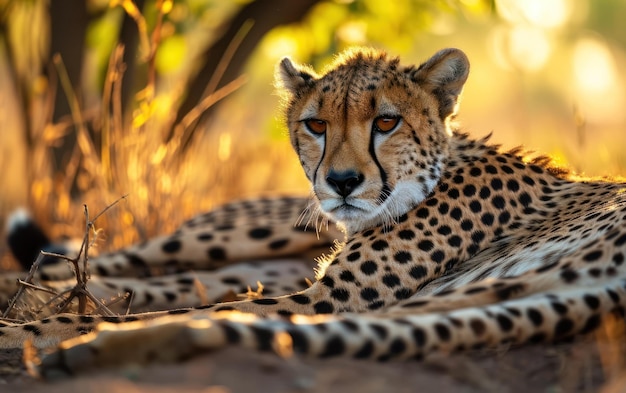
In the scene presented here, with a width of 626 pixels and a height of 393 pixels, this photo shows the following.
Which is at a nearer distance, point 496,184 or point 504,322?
point 504,322

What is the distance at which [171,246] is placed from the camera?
4312 mm

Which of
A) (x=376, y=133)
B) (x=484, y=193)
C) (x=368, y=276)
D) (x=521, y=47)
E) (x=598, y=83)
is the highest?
(x=598, y=83)

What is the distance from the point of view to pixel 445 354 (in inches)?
79.6

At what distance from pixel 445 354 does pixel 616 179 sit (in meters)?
1.64

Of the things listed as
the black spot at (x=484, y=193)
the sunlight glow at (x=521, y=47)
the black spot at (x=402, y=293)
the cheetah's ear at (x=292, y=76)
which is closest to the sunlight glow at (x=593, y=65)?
the sunlight glow at (x=521, y=47)

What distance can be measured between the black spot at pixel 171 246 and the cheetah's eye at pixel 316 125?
1.21 m

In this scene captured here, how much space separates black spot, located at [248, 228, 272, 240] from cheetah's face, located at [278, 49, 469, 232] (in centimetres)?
91

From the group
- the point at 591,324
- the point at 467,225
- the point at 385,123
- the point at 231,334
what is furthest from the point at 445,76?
the point at 231,334

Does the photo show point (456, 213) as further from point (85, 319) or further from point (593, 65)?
point (593, 65)

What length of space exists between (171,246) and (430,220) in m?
1.54

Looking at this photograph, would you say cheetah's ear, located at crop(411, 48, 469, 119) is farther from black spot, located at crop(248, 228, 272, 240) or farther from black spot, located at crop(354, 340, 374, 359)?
black spot, located at crop(354, 340, 374, 359)

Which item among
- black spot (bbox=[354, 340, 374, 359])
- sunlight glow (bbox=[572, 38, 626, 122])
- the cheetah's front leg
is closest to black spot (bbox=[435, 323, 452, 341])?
black spot (bbox=[354, 340, 374, 359])

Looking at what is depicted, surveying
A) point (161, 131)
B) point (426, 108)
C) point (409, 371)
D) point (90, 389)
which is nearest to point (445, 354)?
point (409, 371)

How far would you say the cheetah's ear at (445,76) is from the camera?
3.28 meters
